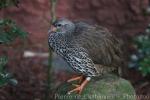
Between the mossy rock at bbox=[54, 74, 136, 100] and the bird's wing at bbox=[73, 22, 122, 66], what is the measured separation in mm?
210

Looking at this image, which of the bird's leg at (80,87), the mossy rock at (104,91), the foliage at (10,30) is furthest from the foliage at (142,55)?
the foliage at (10,30)

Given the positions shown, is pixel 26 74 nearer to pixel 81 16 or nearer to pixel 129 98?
pixel 81 16

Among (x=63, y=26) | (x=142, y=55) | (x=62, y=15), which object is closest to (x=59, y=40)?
(x=63, y=26)

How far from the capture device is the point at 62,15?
8.25m

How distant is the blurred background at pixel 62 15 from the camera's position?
7656 millimetres

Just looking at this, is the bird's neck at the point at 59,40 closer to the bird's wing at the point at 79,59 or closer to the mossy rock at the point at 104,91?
the bird's wing at the point at 79,59

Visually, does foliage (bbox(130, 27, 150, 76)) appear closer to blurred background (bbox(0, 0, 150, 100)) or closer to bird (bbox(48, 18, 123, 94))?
blurred background (bbox(0, 0, 150, 100))

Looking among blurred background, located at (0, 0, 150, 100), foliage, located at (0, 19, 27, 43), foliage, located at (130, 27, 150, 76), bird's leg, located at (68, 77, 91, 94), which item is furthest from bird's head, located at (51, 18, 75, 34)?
blurred background, located at (0, 0, 150, 100)

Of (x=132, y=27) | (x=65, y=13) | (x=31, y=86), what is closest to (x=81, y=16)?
(x=65, y=13)

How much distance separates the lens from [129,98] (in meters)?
5.60

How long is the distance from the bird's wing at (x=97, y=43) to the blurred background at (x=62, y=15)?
172 centimetres

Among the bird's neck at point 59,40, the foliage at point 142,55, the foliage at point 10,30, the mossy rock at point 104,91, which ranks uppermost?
the foliage at point 10,30

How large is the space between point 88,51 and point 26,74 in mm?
2251

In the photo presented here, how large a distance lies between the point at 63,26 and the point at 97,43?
15.5 inches
